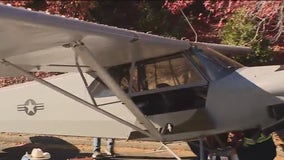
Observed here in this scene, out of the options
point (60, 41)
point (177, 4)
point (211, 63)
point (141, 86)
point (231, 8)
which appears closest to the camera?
point (60, 41)

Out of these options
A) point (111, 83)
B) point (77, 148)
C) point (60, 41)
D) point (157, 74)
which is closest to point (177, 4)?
point (77, 148)

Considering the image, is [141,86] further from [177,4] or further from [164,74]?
[177,4]

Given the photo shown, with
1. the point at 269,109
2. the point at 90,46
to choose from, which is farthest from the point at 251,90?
the point at 90,46

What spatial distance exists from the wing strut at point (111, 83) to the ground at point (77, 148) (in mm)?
1684

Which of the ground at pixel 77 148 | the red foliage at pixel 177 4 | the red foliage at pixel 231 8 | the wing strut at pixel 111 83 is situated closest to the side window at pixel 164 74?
the wing strut at pixel 111 83

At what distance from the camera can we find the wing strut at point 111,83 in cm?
636

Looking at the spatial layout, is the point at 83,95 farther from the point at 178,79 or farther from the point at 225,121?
the point at 225,121

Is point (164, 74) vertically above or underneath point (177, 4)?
underneath

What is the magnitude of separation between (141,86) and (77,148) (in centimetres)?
355

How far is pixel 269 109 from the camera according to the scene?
22.1 ft

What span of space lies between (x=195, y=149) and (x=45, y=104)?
2194 millimetres

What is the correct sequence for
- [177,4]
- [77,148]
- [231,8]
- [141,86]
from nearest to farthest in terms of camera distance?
[141,86], [231,8], [77,148], [177,4]

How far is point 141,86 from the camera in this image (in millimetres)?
7285

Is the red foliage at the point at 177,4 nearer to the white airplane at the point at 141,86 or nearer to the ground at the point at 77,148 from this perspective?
the ground at the point at 77,148
